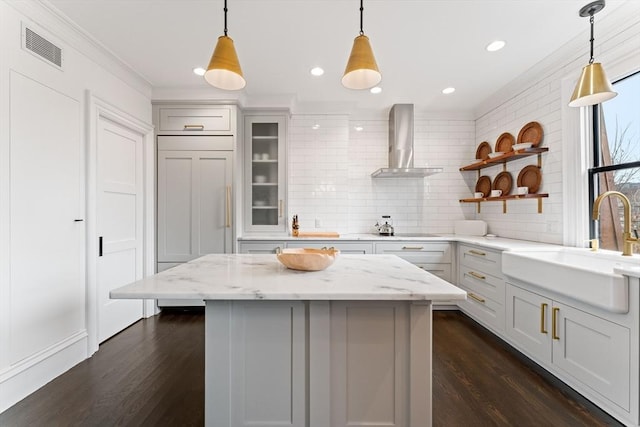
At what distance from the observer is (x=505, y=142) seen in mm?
3441

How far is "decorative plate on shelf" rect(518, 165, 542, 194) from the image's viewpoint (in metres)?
2.96

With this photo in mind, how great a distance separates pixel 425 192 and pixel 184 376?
3.51 meters

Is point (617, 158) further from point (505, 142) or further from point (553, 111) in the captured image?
point (505, 142)

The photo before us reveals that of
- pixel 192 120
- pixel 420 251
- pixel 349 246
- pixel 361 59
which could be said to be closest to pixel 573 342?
pixel 420 251

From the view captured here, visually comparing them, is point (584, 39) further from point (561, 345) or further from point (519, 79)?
point (561, 345)

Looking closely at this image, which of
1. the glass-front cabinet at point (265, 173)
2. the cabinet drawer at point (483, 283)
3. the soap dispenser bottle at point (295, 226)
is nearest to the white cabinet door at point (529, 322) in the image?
the cabinet drawer at point (483, 283)

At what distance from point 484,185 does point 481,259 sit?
1.35 meters

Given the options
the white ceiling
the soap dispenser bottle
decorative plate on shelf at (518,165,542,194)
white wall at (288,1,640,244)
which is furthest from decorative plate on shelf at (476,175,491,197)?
the soap dispenser bottle

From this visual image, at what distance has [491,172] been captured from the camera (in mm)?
3754

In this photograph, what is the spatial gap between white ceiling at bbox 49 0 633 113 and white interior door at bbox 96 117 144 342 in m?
0.80

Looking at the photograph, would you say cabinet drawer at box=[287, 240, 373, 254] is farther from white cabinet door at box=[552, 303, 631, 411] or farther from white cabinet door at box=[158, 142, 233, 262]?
white cabinet door at box=[552, 303, 631, 411]

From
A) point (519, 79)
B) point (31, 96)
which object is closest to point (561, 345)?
point (519, 79)

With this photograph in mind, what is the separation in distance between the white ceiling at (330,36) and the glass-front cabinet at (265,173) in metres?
0.50

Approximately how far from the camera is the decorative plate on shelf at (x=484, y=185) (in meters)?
3.79
